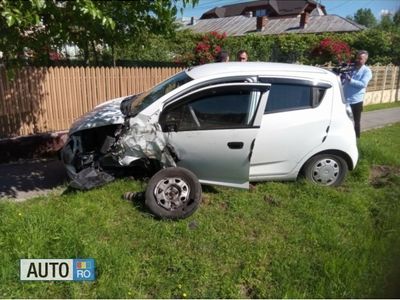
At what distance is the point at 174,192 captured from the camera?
4301mm

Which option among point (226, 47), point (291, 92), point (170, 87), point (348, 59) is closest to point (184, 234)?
point (170, 87)

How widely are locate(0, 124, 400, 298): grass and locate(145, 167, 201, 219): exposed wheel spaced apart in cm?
18

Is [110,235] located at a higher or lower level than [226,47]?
lower

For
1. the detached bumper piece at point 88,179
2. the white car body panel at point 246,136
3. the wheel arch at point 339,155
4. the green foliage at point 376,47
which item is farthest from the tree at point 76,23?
the green foliage at point 376,47

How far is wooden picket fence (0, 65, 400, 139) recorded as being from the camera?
6.65 m

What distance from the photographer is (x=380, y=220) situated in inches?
165

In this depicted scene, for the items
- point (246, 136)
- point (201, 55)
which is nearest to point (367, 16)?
point (246, 136)

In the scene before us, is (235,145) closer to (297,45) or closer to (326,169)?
(326,169)

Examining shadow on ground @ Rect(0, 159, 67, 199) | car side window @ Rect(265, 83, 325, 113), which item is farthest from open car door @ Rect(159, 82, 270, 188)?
shadow on ground @ Rect(0, 159, 67, 199)

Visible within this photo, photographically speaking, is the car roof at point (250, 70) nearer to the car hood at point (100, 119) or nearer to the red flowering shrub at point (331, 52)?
the car hood at point (100, 119)

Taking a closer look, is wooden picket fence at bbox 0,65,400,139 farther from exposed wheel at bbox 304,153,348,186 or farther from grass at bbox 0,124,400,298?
exposed wheel at bbox 304,153,348,186

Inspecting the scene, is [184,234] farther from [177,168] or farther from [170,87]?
[170,87]

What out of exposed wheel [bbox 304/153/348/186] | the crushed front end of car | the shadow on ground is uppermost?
the crushed front end of car

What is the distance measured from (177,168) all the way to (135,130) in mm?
685
